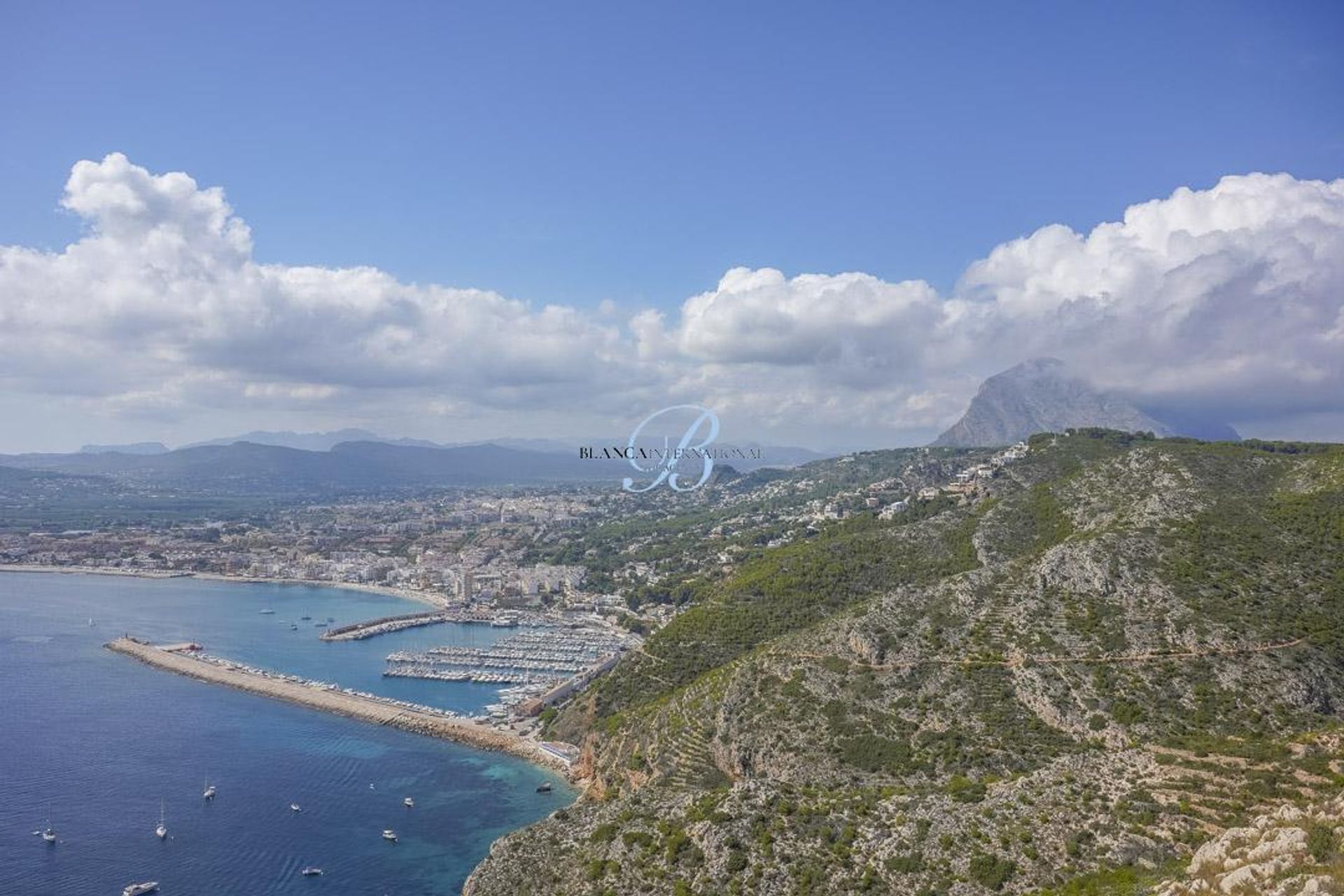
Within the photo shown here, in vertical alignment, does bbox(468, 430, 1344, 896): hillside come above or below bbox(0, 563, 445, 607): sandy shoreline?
above

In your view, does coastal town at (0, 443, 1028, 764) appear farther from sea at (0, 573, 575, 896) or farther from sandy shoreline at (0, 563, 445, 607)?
sea at (0, 573, 575, 896)

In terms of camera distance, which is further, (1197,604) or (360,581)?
(360,581)

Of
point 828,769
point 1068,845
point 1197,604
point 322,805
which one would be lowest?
point 322,805

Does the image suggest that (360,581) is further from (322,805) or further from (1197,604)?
(1197,604)

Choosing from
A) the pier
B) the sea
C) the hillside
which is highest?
the hillside

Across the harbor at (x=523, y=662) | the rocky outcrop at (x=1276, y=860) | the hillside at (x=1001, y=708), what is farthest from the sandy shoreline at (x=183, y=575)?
the rocky outcrop at (x=1276, y=860)

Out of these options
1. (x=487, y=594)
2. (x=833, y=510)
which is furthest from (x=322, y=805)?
(x=833, y=510)

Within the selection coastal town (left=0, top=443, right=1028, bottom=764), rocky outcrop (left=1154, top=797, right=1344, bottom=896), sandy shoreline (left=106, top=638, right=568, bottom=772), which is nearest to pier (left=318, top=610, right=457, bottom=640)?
coastal town (left=0, top=443, right=1028, bottom=764)
